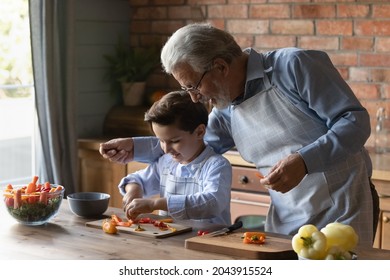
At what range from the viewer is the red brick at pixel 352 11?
4008 mm

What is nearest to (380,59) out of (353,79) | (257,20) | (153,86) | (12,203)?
(353,79)

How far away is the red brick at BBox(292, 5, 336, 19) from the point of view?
4125 millimetres

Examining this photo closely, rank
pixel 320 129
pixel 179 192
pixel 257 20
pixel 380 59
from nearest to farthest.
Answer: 1. pixel 320 129
2. pixel 179 192
3. pixel 380 59
4. pixel 257 20

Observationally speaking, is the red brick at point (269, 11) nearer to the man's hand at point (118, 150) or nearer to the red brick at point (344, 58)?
the red brick at point (344, 58)

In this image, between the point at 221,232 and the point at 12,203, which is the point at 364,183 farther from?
the point at 12,203

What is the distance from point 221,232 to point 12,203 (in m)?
0.72

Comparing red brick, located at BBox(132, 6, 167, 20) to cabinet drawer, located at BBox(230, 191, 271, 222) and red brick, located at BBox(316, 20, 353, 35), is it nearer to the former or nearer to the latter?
red brick, located at BBox(316, 20, 353, 35)

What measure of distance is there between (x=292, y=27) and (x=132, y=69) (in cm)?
110

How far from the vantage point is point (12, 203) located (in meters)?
2.48

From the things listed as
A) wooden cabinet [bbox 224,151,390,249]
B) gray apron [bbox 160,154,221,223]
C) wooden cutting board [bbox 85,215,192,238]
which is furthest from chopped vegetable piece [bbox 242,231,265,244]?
wooden cabinet [bbox 224,151,390,249]

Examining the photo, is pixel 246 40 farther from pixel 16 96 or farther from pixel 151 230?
pixel 151 230

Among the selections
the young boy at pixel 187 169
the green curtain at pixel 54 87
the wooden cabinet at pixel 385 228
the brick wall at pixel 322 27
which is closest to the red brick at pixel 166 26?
the brick wall at pixel 322 27

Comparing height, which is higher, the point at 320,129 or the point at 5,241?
the point at 320,129

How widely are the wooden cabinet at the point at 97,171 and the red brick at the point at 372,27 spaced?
1518mm
